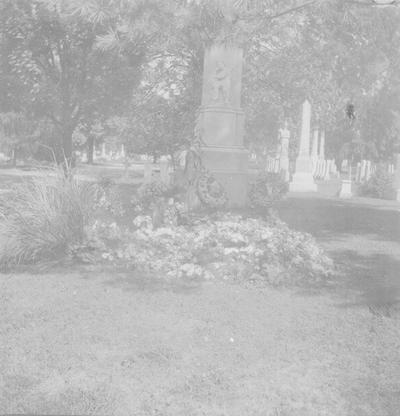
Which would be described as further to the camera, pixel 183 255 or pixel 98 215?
pixel 98 215

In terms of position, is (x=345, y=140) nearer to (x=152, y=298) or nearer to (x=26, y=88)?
(x=26, y=88)

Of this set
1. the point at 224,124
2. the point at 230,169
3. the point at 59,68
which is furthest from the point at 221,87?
the point at 59,68

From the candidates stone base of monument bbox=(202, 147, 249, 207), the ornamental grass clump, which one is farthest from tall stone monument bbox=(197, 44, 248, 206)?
the ornamental grass clump

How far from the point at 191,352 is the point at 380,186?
15.6 metres

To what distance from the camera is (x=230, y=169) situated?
8.99 meters

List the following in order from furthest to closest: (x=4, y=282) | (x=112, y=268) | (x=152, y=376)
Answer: (x=112, y=268), (x=4, y=282), (x=152, y=376)

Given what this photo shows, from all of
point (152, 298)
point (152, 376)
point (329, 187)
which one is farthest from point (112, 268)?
point (329, 187)

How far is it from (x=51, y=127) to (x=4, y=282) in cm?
1170

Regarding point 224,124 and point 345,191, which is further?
point 345,191

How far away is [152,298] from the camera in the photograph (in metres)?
4.74

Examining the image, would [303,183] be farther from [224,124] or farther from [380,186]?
[224,124]

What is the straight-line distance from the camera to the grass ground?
2.91 metres

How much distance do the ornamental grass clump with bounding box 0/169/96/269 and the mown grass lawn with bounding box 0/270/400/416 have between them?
903 millimetres

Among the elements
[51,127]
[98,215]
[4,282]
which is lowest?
[4,282]
